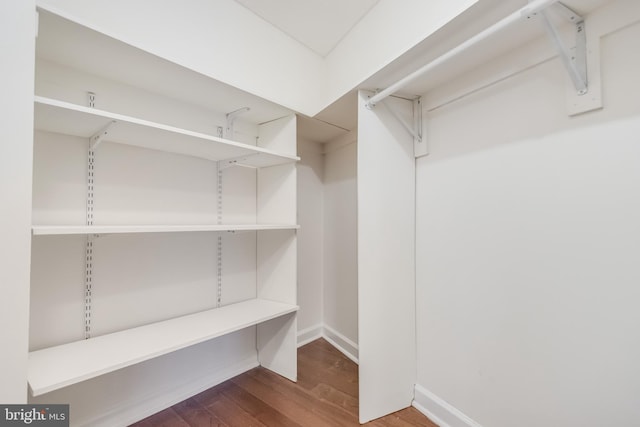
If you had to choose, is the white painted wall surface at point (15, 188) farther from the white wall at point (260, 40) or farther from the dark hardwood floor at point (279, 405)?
the dark hardwood floor at point (279, 405)

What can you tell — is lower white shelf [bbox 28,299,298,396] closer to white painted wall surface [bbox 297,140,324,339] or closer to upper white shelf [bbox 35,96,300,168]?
white painted wall surface [bbox 297,140,324,339]

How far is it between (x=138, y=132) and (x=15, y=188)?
1.81ft

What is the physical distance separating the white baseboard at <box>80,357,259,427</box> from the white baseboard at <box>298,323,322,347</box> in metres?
0.66

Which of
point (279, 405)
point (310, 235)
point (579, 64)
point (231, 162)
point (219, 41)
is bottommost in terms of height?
point (279, 405)

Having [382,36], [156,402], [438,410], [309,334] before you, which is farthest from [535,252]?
[156,402]

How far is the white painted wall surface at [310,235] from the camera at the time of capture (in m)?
2.52

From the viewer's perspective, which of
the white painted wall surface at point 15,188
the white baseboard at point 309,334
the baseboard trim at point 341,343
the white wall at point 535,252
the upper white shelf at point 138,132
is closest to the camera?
the white painted wall surface at point 15,188

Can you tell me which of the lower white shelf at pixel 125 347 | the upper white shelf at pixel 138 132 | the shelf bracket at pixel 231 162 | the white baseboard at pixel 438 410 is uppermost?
the upper white shelf at pixel 138 132

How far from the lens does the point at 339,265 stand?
98.2 inches

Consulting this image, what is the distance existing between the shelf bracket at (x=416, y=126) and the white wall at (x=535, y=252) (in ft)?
0.20

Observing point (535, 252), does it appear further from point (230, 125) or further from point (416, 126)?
point (230, 125)

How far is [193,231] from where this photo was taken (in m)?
1.60

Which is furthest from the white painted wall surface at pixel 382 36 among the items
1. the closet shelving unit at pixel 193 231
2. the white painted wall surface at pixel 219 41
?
the closet shelving unit at pixel 193 231

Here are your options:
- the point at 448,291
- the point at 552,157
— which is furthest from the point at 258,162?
the point at 552,157
